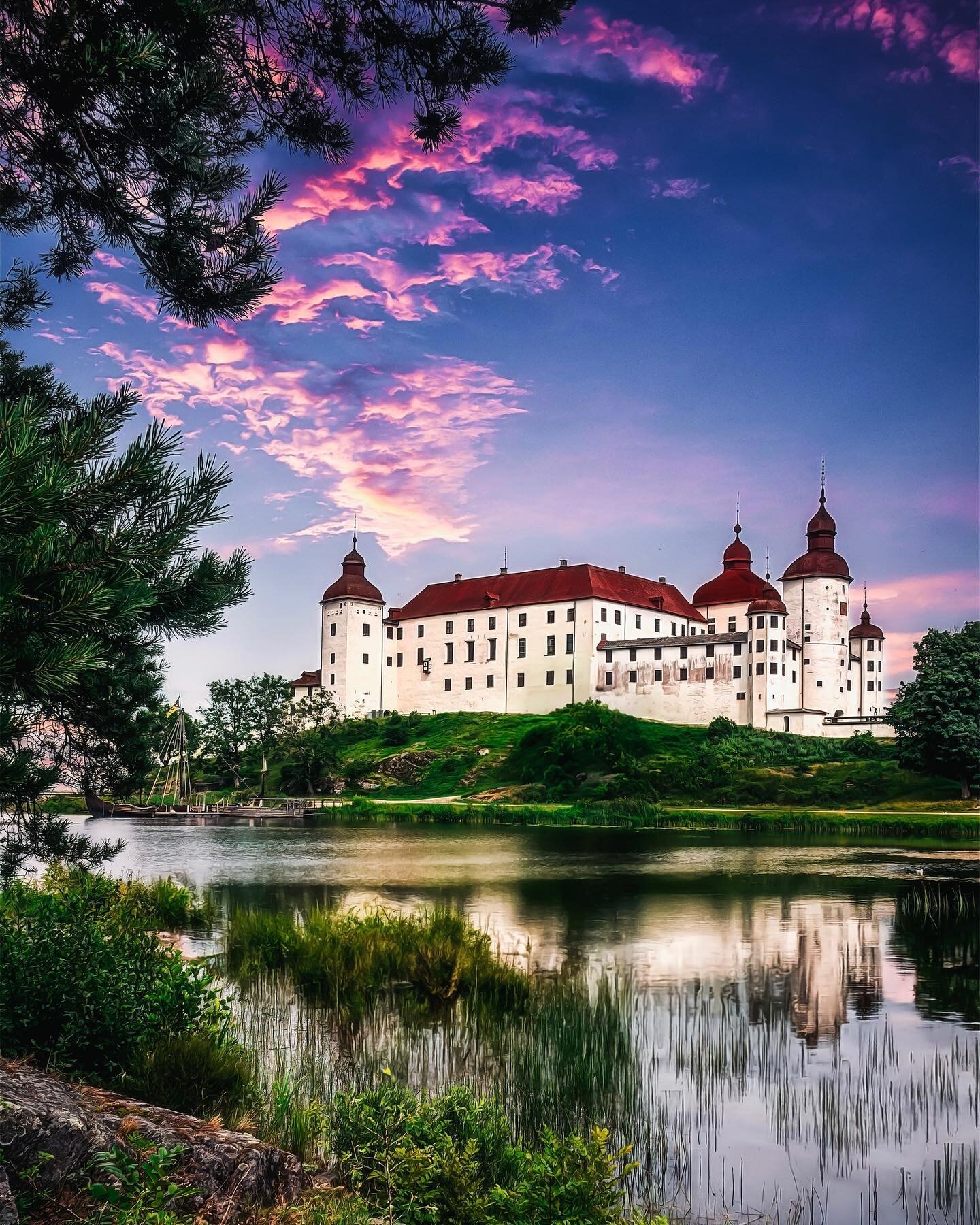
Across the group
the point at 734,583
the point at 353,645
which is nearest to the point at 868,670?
the point at 734,583

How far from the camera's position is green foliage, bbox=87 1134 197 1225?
405 centimetres

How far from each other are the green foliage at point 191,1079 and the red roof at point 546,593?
8200 centimetres

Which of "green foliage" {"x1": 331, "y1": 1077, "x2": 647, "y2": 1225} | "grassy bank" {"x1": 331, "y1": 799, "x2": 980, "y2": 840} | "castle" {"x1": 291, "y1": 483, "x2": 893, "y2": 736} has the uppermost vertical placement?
"castle" {"x1": 291, "y1": 483, "x2": 893, "y2": 736}

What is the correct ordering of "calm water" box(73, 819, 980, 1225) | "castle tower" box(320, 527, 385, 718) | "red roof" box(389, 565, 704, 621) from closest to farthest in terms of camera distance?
"calm water" box(73, 819, 980, 1225), "red roof" box(389, 565, 704, 621), "castle tower" box(320, 527, 385, 718)

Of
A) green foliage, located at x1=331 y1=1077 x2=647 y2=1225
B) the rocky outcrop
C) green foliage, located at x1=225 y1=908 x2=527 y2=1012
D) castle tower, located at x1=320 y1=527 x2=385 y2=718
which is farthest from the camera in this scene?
castle tower, located at x1=320 y1=527 x2=385 y2=718

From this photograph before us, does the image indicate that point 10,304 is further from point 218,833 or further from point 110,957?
point 218,833

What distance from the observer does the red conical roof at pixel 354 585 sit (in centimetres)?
9894

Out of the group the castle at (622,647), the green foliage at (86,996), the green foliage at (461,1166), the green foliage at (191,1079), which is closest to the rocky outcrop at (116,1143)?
the green foliage at (461,1166)

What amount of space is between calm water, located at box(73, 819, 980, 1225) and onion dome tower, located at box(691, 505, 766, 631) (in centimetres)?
6903

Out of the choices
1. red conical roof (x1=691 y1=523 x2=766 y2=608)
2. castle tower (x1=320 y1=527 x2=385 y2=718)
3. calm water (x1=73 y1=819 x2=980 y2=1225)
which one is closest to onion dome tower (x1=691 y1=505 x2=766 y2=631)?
red conical roof (x1=691 y1=523 x2=766 y2=608)

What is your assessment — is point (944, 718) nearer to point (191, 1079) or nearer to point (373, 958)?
point (373, 958)

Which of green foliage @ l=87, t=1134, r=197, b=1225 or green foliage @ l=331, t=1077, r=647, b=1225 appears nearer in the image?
green foliage @ l=87, t=1134, r=197, b=1225

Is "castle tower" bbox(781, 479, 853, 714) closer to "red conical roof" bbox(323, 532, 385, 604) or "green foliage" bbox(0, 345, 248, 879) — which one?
"red conical roof" bbox(323, 532, 385, 604)

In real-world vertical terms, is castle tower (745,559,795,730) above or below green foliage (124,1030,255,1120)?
above
